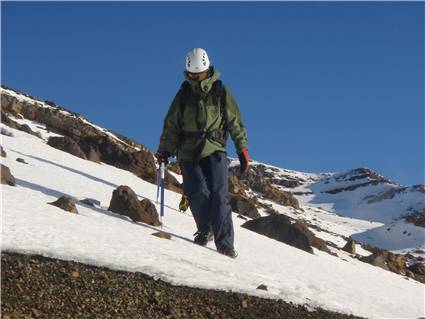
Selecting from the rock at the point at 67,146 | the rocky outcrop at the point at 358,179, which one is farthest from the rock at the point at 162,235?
the rocky outcrop at the point at 358,179

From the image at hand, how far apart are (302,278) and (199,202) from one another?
1.81 m

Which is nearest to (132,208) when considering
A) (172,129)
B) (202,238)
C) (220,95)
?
(202,238)

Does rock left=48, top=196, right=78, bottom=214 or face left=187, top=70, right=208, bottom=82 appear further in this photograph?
rock left=48, top=196, right=78, bottom=214

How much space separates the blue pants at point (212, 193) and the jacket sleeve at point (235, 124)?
32cm

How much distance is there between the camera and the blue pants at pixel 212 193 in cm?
871

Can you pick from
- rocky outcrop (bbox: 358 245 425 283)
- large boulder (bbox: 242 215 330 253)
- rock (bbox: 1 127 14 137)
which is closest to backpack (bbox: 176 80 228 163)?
large boulder (bbox: 242 215 330 253)

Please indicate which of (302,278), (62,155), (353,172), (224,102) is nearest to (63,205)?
(224,102)

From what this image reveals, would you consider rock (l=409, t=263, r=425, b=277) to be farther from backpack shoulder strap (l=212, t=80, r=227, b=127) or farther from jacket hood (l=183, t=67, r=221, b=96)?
jacket hood (l=183, t=67, r=221, b=96)

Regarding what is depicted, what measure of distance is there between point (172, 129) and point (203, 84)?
884 millimetres

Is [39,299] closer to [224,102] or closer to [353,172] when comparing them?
[224,102]

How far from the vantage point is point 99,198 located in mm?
11656

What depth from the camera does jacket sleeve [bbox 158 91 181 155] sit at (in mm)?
8953

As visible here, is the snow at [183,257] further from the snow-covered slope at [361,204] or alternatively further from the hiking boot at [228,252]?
the snow-covered slope at [361,204]

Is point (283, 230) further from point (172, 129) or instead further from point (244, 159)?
point (172, 129)
